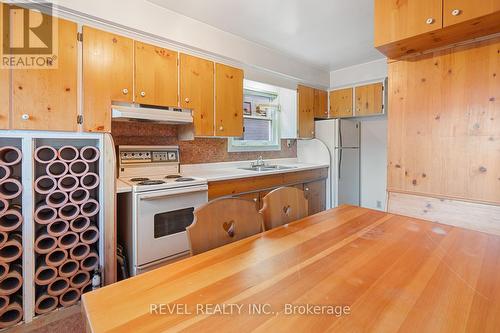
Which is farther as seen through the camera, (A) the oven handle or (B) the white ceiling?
(B) the white ceiling

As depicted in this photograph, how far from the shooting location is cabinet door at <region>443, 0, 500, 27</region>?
142cm

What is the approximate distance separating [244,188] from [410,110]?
1.69m

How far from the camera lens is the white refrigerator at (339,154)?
391 centimetres

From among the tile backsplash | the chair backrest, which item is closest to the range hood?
the tile backsplash

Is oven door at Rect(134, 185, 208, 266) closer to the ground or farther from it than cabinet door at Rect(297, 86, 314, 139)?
closer to the ground

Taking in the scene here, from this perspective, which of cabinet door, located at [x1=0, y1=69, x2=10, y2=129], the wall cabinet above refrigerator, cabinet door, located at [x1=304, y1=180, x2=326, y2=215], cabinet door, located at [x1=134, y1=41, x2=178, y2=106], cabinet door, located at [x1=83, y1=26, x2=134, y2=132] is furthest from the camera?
the wall cabinet above refrigerator

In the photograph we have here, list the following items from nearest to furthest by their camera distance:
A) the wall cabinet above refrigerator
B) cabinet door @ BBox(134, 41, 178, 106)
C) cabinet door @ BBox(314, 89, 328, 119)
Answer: cabinet door @ BBox(134, 41, 178, 106) < the wall cabinet above refrigerator < cabinet door @ BBox(314, 89, 328, 119)

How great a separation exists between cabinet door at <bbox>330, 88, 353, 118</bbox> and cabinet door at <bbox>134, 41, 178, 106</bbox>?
2.82 metres

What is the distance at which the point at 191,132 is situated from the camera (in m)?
2.63

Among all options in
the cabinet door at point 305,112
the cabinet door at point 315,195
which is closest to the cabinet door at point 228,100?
the cabinet door at point 305,112

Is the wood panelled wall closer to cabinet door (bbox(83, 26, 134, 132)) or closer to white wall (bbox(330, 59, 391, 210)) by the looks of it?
white wall (bbox(330, 59, 391, 210))

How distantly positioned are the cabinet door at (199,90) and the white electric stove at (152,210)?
0.54 m

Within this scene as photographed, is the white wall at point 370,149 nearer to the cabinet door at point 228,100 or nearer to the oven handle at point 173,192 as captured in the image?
the cabinet door at point 228,100

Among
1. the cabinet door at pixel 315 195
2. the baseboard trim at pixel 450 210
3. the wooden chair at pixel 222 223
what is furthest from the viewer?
the cabinet door at pixel 315 195
